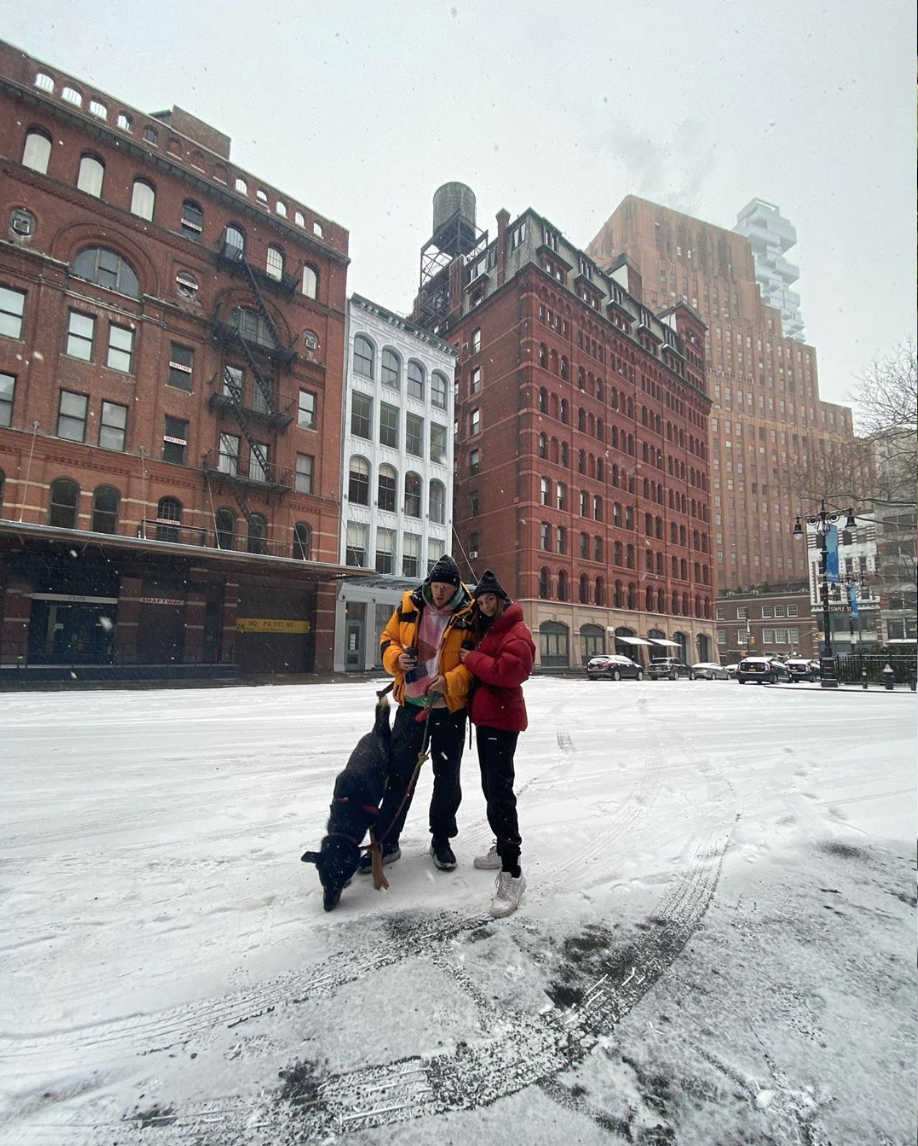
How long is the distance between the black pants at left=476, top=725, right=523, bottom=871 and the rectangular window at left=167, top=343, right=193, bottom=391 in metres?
25.1

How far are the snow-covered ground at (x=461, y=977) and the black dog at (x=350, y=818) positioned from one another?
191 mm

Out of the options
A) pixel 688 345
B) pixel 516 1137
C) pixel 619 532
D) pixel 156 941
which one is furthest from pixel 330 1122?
pixel 688 345

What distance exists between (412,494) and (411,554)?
3631mm

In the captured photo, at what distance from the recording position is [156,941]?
2.43 metres

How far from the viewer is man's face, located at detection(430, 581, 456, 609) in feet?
10.8

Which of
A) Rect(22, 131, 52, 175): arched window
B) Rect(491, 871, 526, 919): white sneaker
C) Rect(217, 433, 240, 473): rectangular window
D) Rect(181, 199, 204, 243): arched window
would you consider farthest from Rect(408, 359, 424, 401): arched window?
Rect(491, 871, 526, 919): white sneaker

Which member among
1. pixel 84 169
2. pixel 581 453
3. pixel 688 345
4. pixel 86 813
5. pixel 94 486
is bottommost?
pixel 86 813

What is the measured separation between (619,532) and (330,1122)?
42.9 meters

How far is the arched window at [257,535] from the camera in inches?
952

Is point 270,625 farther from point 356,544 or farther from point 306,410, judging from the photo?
point 306,410

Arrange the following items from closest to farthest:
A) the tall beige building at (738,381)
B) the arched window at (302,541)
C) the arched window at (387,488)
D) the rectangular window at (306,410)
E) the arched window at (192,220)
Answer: the arched window at (192,220) < the arched window at (302,541) < the rectangular window at (306,410) < the arched window at (387,488) < the tall beige building at (738,381)

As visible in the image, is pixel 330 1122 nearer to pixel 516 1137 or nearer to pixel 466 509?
pixel 516 1137

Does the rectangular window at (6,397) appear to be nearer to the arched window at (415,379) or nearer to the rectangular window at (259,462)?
the rectangular window at (259,462)

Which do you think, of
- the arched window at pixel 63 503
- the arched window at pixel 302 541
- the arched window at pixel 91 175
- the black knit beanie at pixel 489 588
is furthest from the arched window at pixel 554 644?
the black knit beanie at pixel 489 588
